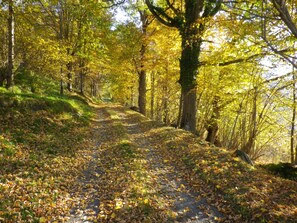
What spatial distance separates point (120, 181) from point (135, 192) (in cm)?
102

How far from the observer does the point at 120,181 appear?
7.25 metres

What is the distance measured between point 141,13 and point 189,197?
21288 millimetres

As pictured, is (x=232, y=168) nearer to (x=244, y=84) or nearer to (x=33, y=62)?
(x=244, y=84)

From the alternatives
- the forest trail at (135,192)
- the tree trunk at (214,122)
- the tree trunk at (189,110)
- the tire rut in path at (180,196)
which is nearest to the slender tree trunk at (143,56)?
the tree trunk at (214,122)

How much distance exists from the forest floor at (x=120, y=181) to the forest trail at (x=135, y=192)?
2 cm

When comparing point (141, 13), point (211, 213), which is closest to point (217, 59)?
point (211, 213)

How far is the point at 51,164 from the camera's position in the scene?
7926mm

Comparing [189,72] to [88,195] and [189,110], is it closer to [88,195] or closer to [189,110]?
[189,110]

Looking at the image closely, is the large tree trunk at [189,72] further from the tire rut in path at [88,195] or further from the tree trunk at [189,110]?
the tire rut in path at [88,195]

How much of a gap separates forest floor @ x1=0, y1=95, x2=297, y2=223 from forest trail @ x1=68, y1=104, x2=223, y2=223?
0.08 ft

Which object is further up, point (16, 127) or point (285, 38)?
point (285, 38)

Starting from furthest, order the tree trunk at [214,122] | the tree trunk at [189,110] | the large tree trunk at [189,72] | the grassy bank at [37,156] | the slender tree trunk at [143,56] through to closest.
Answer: the slender tree trunk at [143,56]
the tree trunk at [214,122]
the tree trunk at [189,110]
the large tree trunk at [189,72]
the grassy bank at [37,156]

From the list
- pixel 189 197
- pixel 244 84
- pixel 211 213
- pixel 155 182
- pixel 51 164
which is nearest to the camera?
pixel 211 213

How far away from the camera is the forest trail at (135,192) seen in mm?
5523
